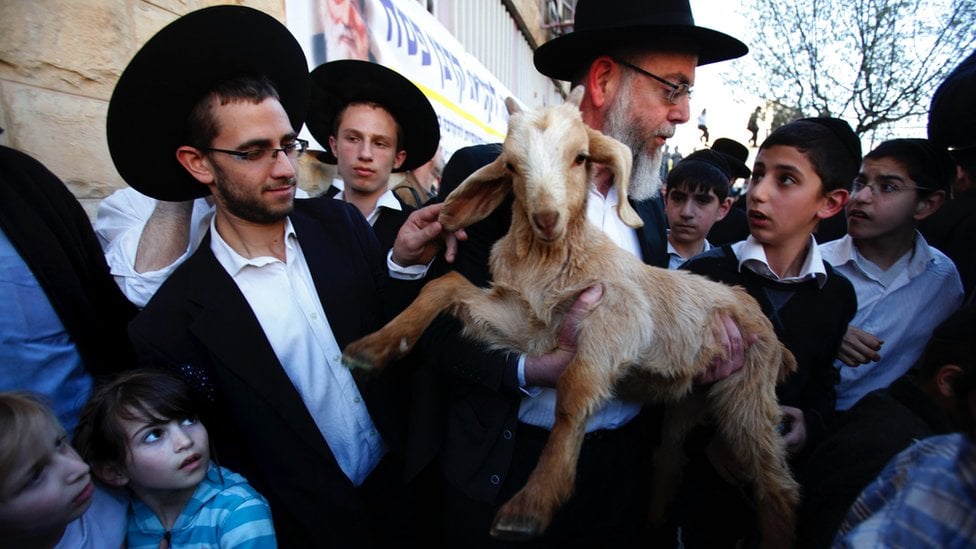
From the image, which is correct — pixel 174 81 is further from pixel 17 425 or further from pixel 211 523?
pixel 211 523

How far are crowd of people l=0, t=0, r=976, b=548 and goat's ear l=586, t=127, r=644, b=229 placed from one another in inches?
4.9

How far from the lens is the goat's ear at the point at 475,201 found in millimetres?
1658

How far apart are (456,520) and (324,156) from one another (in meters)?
3.52

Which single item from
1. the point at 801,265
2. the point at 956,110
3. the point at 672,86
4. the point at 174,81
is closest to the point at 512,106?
the point at 672,86

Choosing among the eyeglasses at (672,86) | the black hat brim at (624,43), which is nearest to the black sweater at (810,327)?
the eyeglasses at (672,86)

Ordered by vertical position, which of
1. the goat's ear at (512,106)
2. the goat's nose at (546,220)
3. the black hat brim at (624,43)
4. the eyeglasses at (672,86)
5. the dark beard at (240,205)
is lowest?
the dark beard at (240,205)

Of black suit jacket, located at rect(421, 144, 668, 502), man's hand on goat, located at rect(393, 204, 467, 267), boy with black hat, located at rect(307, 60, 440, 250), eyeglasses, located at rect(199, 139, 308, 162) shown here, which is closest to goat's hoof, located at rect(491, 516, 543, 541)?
black suit jacket, located at rect(421, 144, 668, 502)

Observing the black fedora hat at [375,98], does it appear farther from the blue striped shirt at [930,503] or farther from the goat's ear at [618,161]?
A: the blue striped shirt at [930,503]

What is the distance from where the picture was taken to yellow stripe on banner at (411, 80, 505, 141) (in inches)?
232

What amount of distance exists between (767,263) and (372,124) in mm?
2607

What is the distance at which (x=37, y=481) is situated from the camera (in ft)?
4.12

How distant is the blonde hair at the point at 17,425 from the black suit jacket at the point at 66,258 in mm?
498

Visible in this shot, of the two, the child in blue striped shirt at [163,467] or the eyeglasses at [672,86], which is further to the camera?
the eyeglasses at [672,86]

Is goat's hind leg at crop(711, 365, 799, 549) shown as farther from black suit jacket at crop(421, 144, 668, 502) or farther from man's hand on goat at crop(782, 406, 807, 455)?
black suit jacket at crop(421, 144, 668, 502)
